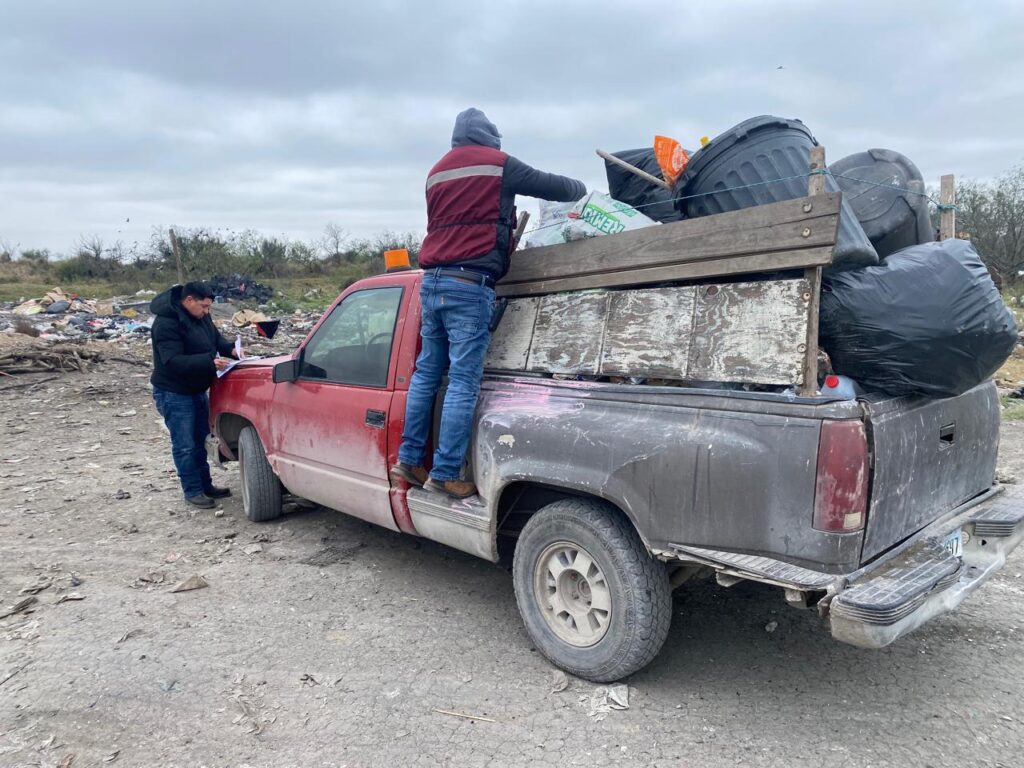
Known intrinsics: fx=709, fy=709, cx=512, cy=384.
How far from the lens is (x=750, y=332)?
269cm

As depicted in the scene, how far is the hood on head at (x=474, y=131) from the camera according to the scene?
3719 mm

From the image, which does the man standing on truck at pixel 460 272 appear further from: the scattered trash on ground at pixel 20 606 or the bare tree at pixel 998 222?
the bare tree at pixel 998 222

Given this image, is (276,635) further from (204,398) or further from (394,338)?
(204,398)

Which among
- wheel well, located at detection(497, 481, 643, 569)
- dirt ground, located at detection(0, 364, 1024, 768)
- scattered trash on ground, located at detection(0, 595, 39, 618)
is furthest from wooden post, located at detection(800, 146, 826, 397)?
scattered trash on ground, located at detection(0, 595, 39, 618)

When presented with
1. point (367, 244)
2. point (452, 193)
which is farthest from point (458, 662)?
point (367, 244)

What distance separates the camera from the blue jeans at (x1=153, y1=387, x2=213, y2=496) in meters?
5.73

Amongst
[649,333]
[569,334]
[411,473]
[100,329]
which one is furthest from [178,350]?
[100,329]

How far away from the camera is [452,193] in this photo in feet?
11.9

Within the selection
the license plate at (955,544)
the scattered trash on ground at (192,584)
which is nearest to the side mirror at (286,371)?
the scattered trash on ground at (192,584)

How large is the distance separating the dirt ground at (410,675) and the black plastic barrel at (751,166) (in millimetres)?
1960

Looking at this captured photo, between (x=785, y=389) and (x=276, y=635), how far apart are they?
2.69 m

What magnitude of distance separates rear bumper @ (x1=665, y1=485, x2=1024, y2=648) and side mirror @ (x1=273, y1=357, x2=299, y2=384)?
286 cm

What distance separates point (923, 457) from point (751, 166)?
4.60ft

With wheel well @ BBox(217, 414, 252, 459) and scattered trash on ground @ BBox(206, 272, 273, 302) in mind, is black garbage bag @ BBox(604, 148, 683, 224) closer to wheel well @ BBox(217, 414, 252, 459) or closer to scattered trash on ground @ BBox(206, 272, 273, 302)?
wheel well @ BBox(217, 414, 252, 459)
